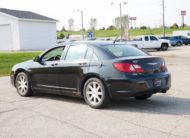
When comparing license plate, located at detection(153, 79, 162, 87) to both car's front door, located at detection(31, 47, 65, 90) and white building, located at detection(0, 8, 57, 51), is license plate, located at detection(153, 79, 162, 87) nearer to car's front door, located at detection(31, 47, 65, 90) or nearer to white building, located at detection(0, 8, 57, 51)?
car's front door, located at detection(31, 47, 65, 90)

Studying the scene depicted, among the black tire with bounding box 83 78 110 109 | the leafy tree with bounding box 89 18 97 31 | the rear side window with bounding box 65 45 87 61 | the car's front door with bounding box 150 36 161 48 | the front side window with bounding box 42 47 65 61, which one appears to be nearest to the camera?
the black tire with bounding box 83 78 110 109

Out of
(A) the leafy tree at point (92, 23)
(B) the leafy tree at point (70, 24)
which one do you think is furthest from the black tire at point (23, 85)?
(A) the leafy tree at point (92, 23)

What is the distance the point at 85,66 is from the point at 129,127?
94.2 inches

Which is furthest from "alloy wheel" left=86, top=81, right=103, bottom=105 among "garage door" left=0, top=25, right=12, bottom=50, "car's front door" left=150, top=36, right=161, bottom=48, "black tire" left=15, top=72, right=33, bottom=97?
"garage door" left=0, top=25, right=12, bottom=50

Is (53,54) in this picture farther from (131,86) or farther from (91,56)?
(131,86)

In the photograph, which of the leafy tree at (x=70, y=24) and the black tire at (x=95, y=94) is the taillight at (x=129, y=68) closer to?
the black tire at (x=95, y=94)

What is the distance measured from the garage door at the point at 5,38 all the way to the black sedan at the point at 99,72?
31272 mm

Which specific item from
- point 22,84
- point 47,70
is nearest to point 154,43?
point 22,84

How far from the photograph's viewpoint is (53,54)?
9.73 meters

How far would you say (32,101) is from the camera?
→ 9.45m

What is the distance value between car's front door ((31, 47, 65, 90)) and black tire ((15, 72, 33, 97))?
0.26 m

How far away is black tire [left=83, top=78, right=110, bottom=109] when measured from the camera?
8102 mm

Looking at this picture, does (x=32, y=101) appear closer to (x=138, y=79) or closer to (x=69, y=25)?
(x=138, y=79)

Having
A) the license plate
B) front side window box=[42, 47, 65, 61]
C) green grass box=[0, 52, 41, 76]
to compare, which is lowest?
green grass box=[0, 52, 41, 76]
